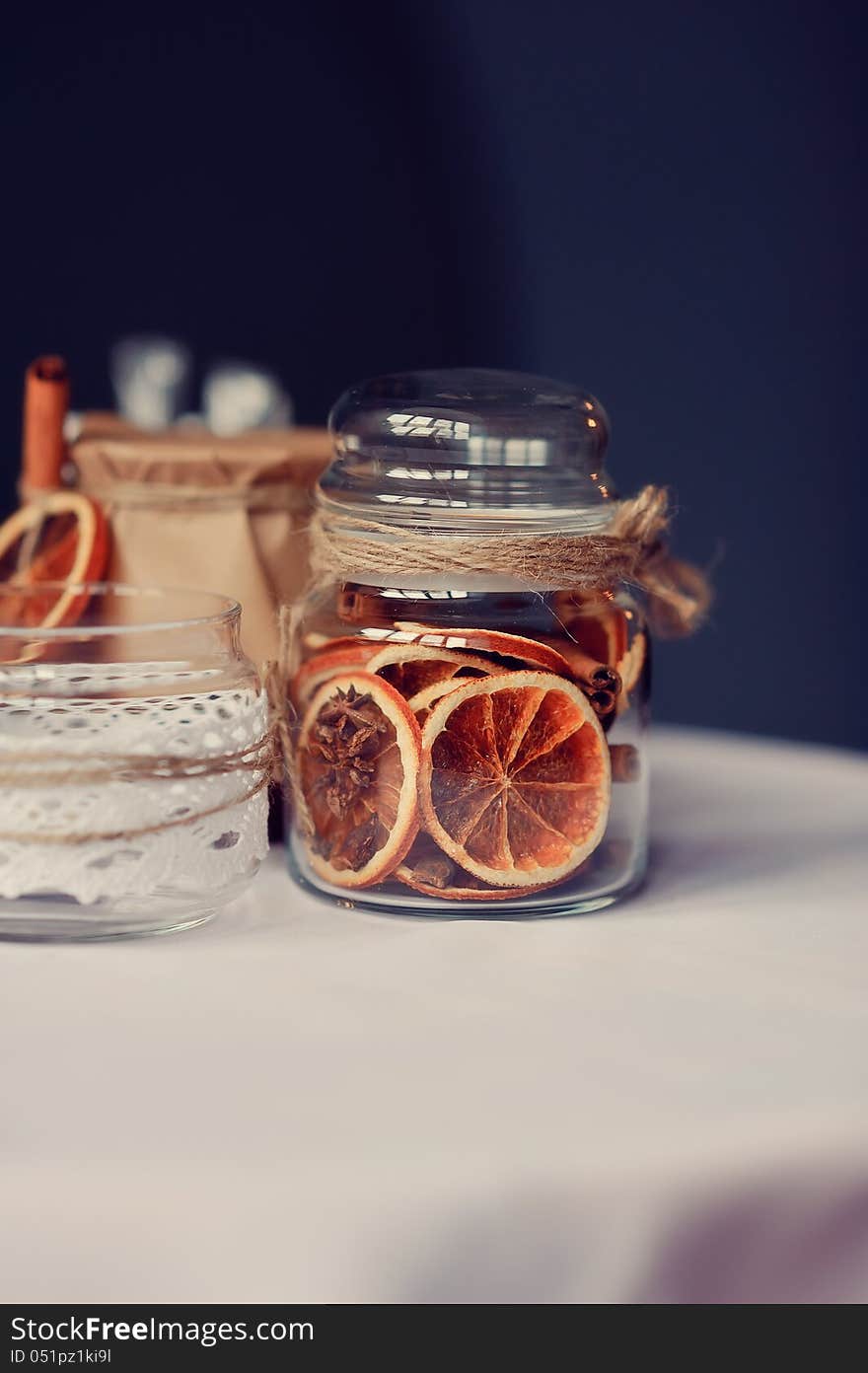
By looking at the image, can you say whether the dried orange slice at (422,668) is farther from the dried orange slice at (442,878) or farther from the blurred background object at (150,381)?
the blurred background object at (150,381)

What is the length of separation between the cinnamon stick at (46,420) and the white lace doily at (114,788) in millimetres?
317

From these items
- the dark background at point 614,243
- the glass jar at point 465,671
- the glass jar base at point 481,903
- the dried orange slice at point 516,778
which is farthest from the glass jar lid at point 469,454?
the dark background at point 614,243

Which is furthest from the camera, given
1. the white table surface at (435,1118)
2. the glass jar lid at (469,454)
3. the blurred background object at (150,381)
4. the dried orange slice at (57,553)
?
the blurred background object at (150,381)

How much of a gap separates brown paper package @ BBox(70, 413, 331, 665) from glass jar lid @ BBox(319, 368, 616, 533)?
93 millimetres

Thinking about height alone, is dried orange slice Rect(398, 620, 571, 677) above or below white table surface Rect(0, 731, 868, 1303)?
above

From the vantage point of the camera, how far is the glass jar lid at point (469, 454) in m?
0.83

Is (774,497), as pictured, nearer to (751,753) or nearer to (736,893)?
(751,753)

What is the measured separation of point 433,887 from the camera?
80 cm

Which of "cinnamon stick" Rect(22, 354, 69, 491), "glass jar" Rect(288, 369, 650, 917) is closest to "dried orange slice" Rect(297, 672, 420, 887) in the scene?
"glass jar" Rect(288, 369, 650, 917)

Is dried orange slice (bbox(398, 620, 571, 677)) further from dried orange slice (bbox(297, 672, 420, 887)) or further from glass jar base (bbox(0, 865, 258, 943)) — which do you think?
glass jar base (bbox(0, 865, 258, 943))

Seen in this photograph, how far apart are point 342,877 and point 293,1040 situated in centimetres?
18

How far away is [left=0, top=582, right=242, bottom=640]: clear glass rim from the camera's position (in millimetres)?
748

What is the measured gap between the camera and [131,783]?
73 centimetres

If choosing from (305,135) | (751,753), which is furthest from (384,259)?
(751,753)
